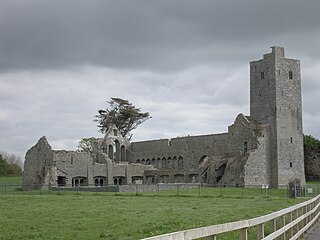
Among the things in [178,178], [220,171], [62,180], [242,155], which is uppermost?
[242,155]

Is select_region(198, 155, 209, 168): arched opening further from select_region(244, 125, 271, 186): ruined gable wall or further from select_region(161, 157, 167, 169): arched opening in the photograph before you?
select_region(161, 157, 167, 169): arched opening

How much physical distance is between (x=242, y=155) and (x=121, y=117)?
37612 mm

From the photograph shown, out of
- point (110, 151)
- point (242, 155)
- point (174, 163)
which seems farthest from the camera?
point (110, 151)

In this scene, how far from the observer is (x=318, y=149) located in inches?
4038

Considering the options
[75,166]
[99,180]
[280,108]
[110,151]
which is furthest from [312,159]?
[75,166]

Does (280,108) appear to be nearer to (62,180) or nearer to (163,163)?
(163,163)

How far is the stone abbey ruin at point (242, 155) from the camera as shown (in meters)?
77.4

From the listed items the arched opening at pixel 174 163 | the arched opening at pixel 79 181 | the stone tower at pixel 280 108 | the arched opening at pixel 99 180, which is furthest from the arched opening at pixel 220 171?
the arched opening at pixel 79 181

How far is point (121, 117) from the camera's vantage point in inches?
4318

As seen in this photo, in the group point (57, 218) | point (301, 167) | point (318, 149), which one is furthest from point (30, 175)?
point (57, 218)

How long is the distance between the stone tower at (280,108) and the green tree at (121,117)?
32266 mm

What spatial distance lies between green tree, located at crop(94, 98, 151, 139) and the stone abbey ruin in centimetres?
2103

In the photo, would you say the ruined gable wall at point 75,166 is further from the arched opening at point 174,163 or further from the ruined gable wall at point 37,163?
the arched opening at point 174,163

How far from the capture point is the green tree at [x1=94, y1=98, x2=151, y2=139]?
109 metres
